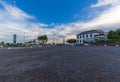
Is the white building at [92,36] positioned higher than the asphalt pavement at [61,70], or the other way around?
the white building at [92,36]

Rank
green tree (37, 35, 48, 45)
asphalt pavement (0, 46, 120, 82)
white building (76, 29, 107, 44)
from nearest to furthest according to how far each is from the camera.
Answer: asphalt pavement (0, 46, 120, 82), white building (76, 29, 107, 44), green tree (37, 35, 48, 45)

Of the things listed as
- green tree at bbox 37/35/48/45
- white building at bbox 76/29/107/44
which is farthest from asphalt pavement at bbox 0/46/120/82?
green tree at bbox 37/35/48/45

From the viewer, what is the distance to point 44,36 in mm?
75375

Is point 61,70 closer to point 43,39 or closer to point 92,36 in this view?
point 92,36

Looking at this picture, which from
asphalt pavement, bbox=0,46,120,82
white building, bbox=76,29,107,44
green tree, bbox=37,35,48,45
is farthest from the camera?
green tree, bbox=37,35,48,45

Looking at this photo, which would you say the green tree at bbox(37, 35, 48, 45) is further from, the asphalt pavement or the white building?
the asphalt pavement

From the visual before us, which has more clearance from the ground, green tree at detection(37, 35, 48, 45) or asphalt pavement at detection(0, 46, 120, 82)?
green tree at detection(37, 35, 48, 45)

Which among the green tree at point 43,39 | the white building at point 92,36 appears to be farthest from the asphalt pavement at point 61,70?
the green tree at point 43,39

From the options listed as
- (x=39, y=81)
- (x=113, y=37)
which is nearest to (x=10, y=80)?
(x=39, y=81)

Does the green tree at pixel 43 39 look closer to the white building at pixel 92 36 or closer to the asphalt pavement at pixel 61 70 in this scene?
the white building at pixel 92 36

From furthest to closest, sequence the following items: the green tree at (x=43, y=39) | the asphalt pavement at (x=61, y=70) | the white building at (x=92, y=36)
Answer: the green tree at (x=43, y=39) → the white building at (x=92, y=36) → the asphalt pavement at (x=61, y=70)

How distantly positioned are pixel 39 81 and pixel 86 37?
72.0 meters

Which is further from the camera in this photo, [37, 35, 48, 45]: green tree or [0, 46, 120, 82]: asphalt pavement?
[37, 35, 48, 45]: green tree

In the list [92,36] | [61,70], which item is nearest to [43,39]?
[92,36]
